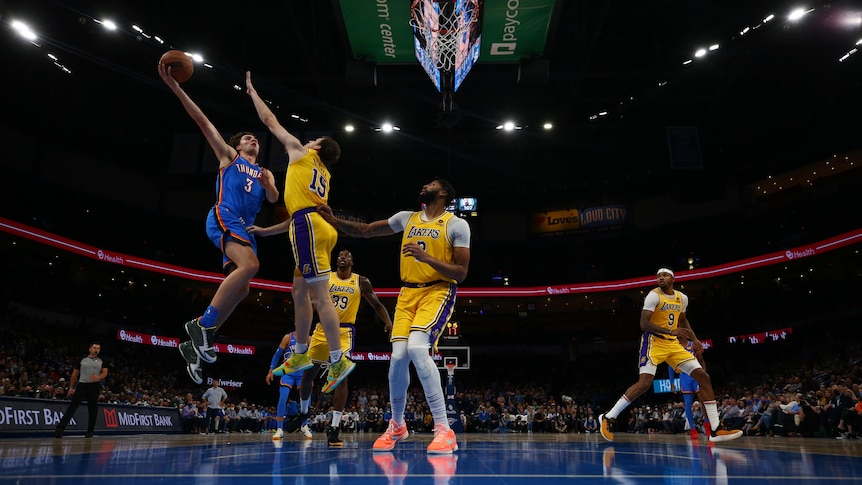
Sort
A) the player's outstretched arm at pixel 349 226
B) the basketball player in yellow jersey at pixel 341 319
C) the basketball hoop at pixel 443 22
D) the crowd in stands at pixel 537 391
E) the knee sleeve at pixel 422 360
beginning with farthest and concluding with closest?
the crowd in stands at pixel 537 391
the basketball hoop at pixel 443 22
the basketball player in yellow jersey at pixel 341 319
the player's outstretched arm at pixel 349 226
the knee sleeve at pixel 422 360

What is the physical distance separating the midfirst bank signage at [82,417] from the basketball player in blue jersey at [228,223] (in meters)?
7.37

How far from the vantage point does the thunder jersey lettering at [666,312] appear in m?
7.89

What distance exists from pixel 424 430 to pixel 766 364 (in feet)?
47.3

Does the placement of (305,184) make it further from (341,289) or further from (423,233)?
(341,289)

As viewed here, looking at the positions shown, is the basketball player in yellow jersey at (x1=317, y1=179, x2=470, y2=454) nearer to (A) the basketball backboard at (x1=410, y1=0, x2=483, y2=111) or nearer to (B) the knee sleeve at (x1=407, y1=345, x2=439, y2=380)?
(B) the knee sleeve at (x1=407, y1=345, x2=439, y2=380)

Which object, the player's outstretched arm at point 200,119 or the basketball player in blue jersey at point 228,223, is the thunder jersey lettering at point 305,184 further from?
the player's outstretched arm at point 200,119

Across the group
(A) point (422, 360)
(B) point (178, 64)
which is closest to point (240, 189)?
(B) point (178, 64)

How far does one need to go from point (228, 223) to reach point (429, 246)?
5.91 feet

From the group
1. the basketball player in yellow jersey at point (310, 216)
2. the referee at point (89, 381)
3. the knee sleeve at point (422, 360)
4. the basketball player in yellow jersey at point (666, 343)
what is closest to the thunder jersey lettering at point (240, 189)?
the basketball player in yellow jersey at point (310, 216)

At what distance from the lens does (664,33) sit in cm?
1697

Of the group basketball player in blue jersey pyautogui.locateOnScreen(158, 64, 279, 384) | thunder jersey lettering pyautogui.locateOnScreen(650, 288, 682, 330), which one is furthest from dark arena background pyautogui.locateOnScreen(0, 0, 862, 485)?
thunder jersey lettering pyautogui.locateOnScreen(650, 288, 682, 330)

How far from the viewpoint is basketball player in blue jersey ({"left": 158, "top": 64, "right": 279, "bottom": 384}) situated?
15.2ft

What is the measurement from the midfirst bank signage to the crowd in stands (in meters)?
0.99

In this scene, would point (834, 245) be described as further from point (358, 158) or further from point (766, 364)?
point (358, 158)
